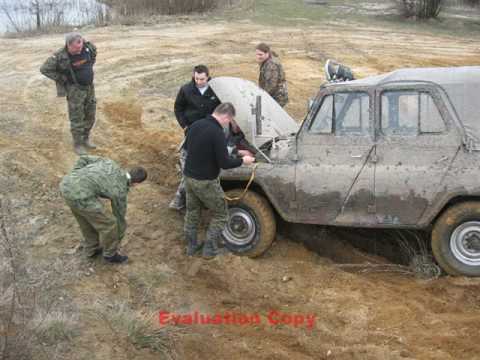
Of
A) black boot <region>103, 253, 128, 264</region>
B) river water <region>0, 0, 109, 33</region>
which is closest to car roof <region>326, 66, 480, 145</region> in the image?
black boot <region>103, 253, 128, 264</region>

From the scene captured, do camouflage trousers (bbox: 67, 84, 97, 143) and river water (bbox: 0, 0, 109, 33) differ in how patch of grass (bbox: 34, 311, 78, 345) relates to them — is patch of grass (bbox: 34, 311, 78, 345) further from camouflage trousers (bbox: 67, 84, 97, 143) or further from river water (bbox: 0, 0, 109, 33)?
river water (bbox: 0, 0, 109, 33)

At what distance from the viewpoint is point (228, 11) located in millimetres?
23078

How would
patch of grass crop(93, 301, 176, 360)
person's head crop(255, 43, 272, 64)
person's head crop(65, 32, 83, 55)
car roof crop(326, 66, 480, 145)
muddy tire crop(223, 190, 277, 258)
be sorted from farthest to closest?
person's head crop(65, 32, 83, 55)
person's head crop(255, 43, 272, 64)
muddy tire crop(223, 190, 277, 258)
car roof crop(326, 66, 480, 145)
patch of grass crop(93, 301, 176, 360)

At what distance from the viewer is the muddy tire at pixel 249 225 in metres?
7.25

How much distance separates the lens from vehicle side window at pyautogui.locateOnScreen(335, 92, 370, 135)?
6711 mm

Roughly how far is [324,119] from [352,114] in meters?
0.29

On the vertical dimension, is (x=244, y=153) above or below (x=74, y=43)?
below

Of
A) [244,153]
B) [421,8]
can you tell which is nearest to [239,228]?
[244,153]

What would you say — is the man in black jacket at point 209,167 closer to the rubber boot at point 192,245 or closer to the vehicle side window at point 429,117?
the rubber boot at point 192,245

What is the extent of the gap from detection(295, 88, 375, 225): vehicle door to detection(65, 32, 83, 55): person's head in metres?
3.59

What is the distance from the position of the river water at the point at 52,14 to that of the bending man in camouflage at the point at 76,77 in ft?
41.1

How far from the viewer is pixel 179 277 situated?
6.90 meters

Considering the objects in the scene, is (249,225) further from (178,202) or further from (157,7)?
(157,7)

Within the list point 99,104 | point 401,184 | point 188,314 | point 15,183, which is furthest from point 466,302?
point 99,104
